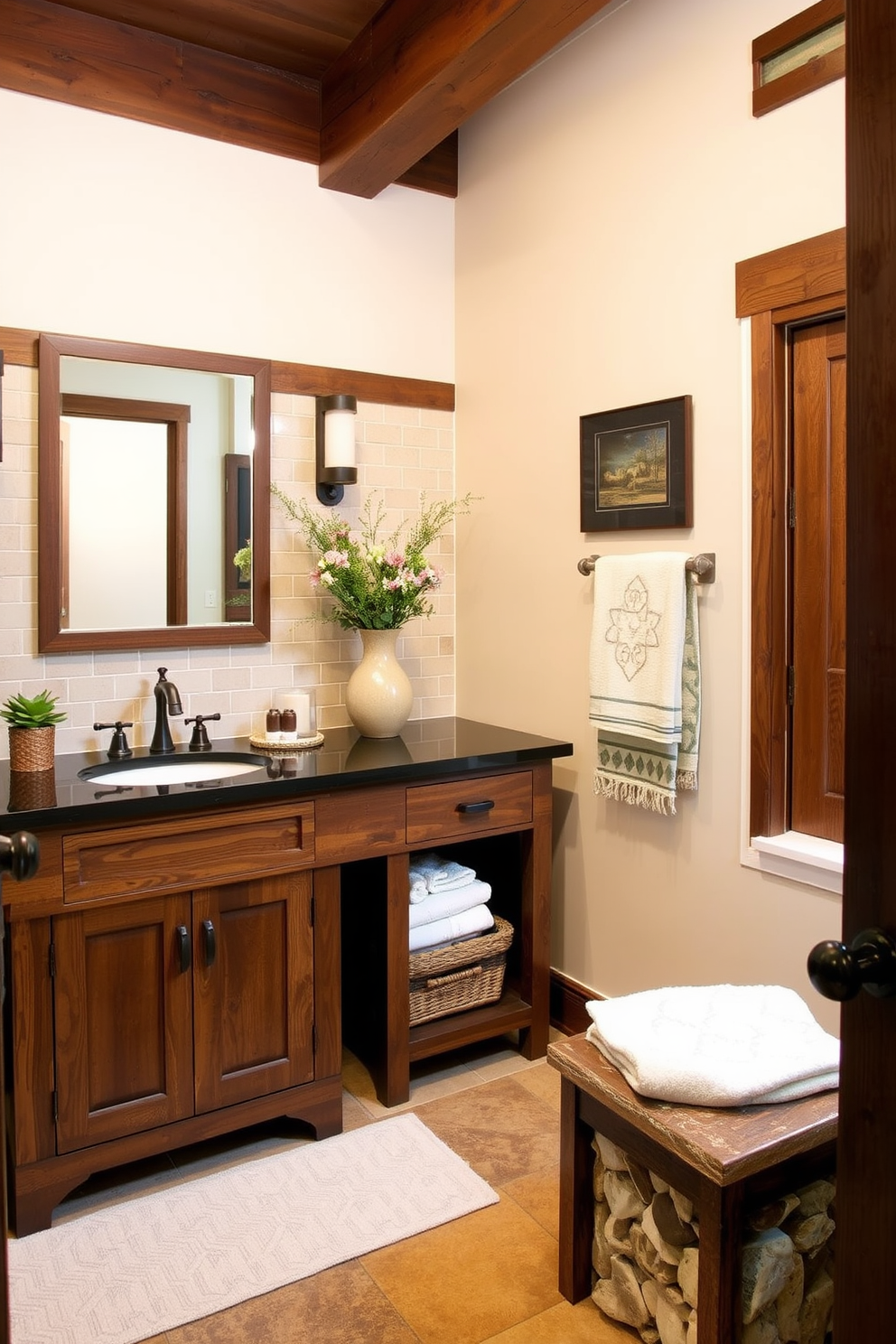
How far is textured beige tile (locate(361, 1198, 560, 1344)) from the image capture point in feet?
6.05

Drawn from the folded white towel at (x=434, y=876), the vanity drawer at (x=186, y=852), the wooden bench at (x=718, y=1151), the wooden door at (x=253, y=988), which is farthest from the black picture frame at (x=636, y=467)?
the wooden bench at (x=718, y=1151)

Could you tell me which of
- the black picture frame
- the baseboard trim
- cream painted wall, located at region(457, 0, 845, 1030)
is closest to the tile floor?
the baseboard trim

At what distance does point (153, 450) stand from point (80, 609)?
Result: 49 cm

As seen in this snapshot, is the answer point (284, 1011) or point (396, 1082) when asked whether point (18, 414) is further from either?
point (396, 1082)

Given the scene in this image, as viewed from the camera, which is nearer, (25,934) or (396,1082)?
(25,934)

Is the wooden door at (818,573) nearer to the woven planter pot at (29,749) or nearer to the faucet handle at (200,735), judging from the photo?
the faucet handle at (200,735)

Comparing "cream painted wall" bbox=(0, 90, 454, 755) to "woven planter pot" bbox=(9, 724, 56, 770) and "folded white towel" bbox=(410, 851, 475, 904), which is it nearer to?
"woven planter pot" bbox=(9, 724, 56, 770)

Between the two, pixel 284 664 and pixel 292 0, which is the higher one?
pixel 292 0

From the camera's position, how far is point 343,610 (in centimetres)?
299

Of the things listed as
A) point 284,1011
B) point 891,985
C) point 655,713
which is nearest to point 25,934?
point 284,1011

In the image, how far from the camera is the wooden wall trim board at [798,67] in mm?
2061

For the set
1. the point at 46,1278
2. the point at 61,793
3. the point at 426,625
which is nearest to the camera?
the point at 46,1278

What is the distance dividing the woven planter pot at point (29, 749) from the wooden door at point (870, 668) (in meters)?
1.97

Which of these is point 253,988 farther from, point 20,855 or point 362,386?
point 362,386
